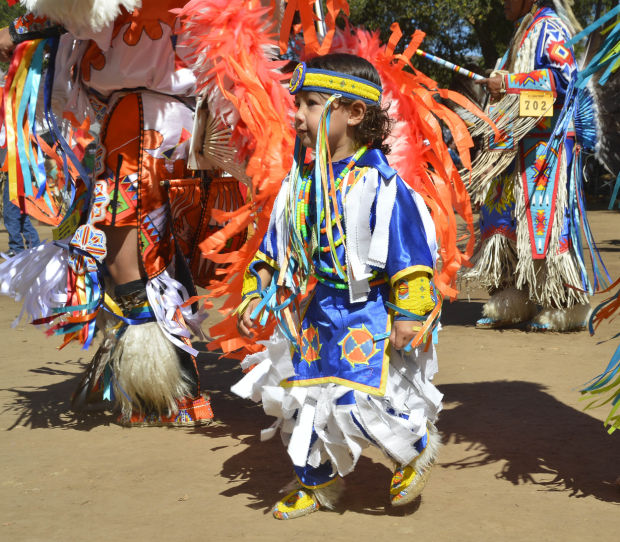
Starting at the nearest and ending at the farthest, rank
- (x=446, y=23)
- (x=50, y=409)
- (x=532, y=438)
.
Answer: (x=532, y=438) → (x=50, y=409) → (x=446, y=23)

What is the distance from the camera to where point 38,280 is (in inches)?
153

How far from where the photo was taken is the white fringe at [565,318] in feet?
19.4

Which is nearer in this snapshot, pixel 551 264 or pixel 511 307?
pixel 551 264

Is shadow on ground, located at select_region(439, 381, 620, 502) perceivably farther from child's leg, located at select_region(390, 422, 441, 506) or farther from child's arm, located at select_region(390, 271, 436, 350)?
child's arm, located at select_region(390, 271, 436, 350)

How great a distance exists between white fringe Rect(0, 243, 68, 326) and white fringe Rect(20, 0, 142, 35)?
3.34 feet

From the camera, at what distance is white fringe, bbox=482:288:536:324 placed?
6137 mm

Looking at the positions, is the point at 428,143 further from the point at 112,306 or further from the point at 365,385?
the point at 112,306

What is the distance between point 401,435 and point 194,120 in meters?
1.76

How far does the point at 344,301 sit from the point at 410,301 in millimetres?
247

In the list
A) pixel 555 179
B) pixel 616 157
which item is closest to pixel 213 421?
pixel 616 157

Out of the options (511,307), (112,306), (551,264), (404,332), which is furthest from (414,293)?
(511,307)

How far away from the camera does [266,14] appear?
3.82 m

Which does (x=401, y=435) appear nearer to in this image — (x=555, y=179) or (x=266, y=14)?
(x=266, y=14)

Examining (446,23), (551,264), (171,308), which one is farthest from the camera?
(446,23)
